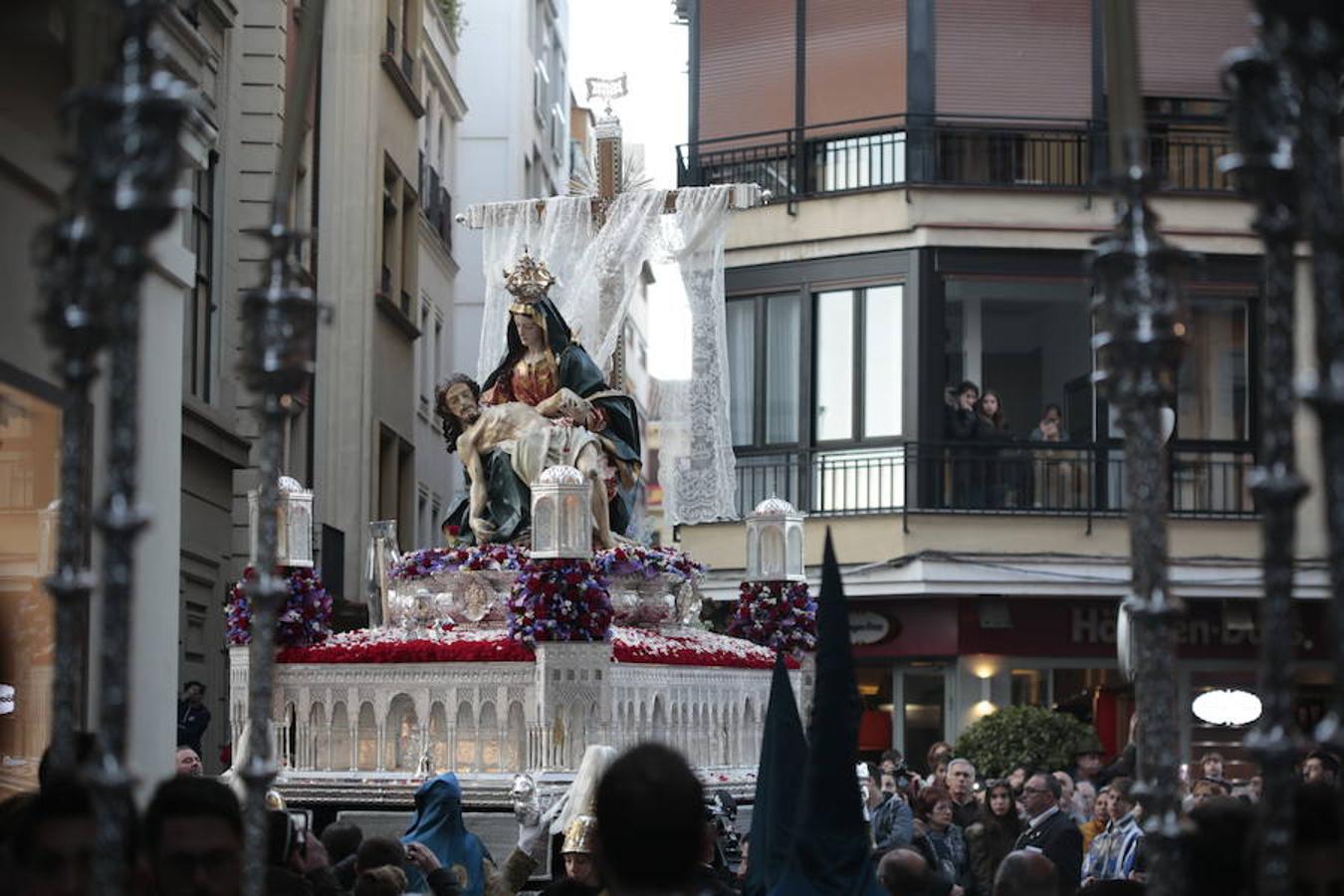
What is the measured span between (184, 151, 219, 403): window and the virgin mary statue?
2.91m

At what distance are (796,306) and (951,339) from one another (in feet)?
6.32

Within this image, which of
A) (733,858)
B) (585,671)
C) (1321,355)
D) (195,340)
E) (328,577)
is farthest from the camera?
(328,577)

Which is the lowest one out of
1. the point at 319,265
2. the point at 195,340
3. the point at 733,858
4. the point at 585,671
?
the point at 733,858

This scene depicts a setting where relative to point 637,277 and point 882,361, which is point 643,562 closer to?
point 637,277

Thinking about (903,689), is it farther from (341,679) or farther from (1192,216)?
(341,679)

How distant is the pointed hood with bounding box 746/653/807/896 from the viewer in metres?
7.62

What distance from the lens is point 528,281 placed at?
→ 21266mm

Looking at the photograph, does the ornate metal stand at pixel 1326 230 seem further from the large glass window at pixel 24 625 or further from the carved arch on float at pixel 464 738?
the carved arch on float at pixel 464 738

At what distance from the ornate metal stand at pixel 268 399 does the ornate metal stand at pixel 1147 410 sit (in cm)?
165

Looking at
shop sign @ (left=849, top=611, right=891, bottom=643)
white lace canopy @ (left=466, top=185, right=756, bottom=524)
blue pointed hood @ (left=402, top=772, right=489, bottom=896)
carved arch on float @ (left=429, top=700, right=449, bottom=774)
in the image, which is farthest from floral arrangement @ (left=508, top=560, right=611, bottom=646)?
shop sign @ (left=849, top=611, right=891, bottom=643)

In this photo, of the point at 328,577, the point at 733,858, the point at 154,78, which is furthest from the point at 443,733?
the point at 154,78

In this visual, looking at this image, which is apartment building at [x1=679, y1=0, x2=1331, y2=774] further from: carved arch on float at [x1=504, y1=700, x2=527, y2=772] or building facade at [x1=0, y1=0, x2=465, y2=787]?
carved arch on float at [x1=504, y1=700, x2=527, y2=772]

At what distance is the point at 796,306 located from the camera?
30.4 meters

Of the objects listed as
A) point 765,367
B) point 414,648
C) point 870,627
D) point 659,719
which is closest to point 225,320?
point 414,648
